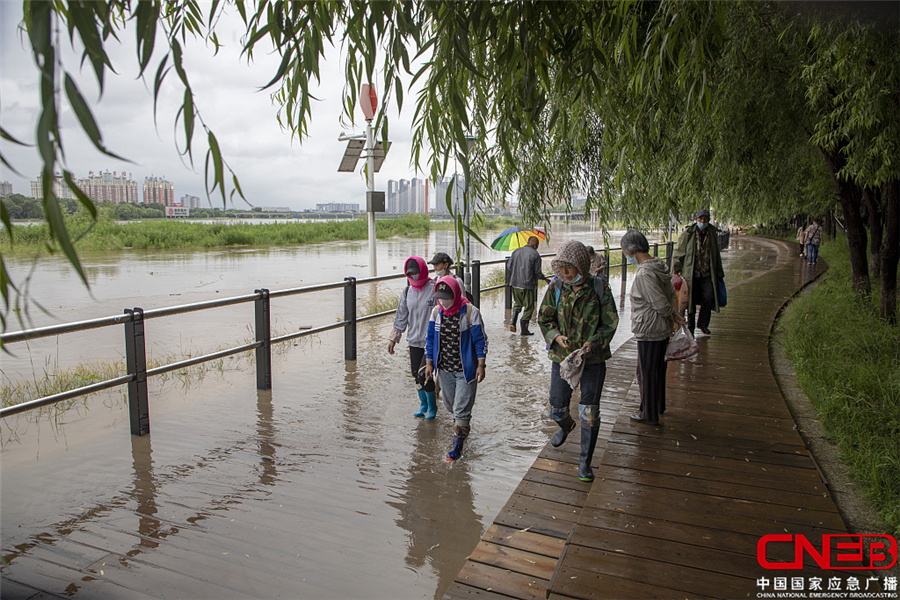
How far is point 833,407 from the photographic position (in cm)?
545

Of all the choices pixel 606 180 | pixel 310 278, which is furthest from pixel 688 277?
pixel 310 278

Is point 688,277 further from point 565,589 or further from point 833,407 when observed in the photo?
point 565,589

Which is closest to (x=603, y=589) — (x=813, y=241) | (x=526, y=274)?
(x=526, y=274)

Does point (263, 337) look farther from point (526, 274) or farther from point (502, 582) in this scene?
point (526, 274)

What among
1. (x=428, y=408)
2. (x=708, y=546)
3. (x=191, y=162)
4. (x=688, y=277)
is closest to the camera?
(x=191, y=162)

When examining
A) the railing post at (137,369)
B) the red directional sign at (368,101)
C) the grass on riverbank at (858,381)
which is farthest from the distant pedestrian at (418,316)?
the red directional sign at (368,101)

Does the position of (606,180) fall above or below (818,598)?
above

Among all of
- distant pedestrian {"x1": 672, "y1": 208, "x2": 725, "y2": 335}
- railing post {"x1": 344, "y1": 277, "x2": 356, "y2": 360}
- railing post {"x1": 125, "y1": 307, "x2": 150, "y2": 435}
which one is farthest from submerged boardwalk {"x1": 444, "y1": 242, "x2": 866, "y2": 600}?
railing post {"x1": 344, "y1": 277, "x2": 356, "y2": 360}

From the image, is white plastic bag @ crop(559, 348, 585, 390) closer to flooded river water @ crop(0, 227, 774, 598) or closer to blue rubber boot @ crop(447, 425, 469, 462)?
flooded river water @ crop(0, 227, 774, 598)

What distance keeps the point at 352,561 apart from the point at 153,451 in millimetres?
2642

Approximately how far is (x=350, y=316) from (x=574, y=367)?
4.88m

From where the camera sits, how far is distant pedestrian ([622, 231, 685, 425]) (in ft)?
16.8

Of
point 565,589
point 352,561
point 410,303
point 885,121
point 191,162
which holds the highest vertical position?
point 885,121

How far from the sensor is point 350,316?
8539 mm
